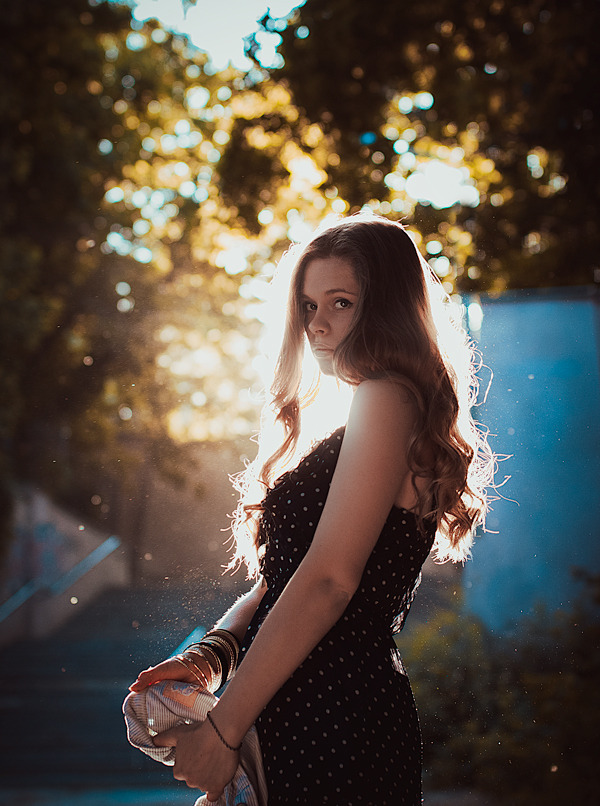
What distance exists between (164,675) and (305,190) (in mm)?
1820

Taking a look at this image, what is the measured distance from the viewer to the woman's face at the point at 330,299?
3.54 ft

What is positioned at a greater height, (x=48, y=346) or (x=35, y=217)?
(x=35, y=217)

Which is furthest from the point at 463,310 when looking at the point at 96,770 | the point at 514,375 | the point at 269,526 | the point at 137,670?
the point at 96,770

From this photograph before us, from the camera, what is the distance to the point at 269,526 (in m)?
1.04

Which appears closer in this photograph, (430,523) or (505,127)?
(430,523)

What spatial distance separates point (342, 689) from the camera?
945 millimetres

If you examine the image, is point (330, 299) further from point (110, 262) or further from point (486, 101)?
point (110, 262)

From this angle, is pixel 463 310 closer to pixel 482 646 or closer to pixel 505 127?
pixel 505 127

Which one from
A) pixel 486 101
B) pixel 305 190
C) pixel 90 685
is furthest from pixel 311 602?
pixel 486 101

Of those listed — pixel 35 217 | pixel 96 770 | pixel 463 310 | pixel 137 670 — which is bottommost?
pixel 96 770

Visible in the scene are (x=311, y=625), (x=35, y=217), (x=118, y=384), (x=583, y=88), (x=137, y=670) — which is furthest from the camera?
(x=35, y=217)

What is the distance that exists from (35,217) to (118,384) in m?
2.26

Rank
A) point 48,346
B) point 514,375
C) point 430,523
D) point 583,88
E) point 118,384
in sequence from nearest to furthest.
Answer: point 430,523
point 514,375
point 118,384
point 583,88
point 48,346

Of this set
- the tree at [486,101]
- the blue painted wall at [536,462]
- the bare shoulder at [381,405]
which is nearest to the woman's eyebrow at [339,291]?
the bare shoulder at [381,405]
